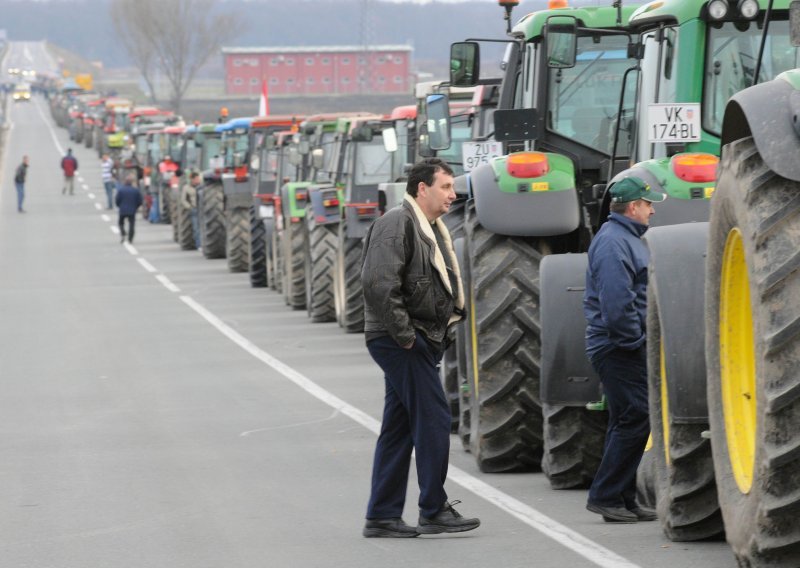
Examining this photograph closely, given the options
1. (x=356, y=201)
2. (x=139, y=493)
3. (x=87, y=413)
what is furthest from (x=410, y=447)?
(x=356, y=201)

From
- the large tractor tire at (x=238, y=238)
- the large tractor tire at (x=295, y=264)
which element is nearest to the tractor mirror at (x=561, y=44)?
the large tractor tire at (x=295, y=264)

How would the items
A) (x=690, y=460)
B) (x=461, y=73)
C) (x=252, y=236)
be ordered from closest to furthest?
(x=690, y=460), (x=461, y=73), (x=252, y=236)

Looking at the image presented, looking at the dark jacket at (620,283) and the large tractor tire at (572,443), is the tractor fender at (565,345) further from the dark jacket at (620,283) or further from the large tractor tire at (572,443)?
the dark jacket at (620,283)

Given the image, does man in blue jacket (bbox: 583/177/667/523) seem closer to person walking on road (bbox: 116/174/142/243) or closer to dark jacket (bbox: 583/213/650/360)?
dark jacket (bbox: 583/213/650/360)

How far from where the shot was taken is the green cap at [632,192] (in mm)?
8586

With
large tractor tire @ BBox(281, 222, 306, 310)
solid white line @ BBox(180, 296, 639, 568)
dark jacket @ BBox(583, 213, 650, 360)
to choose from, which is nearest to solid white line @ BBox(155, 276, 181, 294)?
large tractor tire @ BBox(281, 222, 306, 310)

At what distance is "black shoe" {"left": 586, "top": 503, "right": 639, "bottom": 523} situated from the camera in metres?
8.73

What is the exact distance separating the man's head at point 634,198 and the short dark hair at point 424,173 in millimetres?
813

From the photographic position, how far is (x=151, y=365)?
17.6 m

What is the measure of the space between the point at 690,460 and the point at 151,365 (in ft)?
34.3

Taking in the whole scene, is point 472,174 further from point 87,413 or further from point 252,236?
point 252,236

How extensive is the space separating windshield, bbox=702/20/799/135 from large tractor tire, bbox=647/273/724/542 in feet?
5.64

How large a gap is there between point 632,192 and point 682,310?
928 millimetres

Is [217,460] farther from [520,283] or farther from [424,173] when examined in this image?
[424,173]
